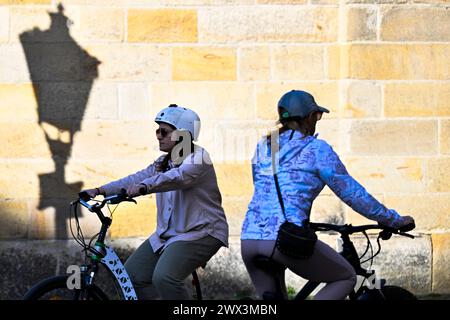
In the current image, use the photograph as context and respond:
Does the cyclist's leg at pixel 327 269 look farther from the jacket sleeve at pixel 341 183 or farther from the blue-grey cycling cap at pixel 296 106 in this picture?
the blue-grey cycling cap at pixel 296 106

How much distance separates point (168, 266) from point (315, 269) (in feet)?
2.99

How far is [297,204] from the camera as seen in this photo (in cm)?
525

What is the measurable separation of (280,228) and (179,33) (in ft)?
11.7

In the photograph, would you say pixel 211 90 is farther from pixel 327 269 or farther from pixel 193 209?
pixel 327 269

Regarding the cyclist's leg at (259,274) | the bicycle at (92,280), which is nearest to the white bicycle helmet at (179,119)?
the bicycle at (92,280)

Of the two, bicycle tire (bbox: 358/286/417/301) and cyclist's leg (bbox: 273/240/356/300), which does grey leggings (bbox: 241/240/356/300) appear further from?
bicycle tire (bbox: 358/286/417/301)

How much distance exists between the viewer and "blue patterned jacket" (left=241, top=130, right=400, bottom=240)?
17.2 feet

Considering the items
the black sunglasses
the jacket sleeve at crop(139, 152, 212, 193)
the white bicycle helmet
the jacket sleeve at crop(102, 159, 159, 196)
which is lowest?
the jacket sleeve at crop(102, 159, 159, 196)

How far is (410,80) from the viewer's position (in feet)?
27.8

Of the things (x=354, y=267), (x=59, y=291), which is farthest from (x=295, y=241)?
(x=59, y=291)

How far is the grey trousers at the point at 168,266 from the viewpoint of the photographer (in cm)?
568

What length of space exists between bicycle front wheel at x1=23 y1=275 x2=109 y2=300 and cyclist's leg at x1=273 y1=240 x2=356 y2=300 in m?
1.06

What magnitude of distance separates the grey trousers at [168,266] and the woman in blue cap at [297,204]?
542mm

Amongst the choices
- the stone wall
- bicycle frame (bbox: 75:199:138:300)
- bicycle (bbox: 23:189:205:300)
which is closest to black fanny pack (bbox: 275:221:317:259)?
bicycle (bbox: 23:189:205:300)
